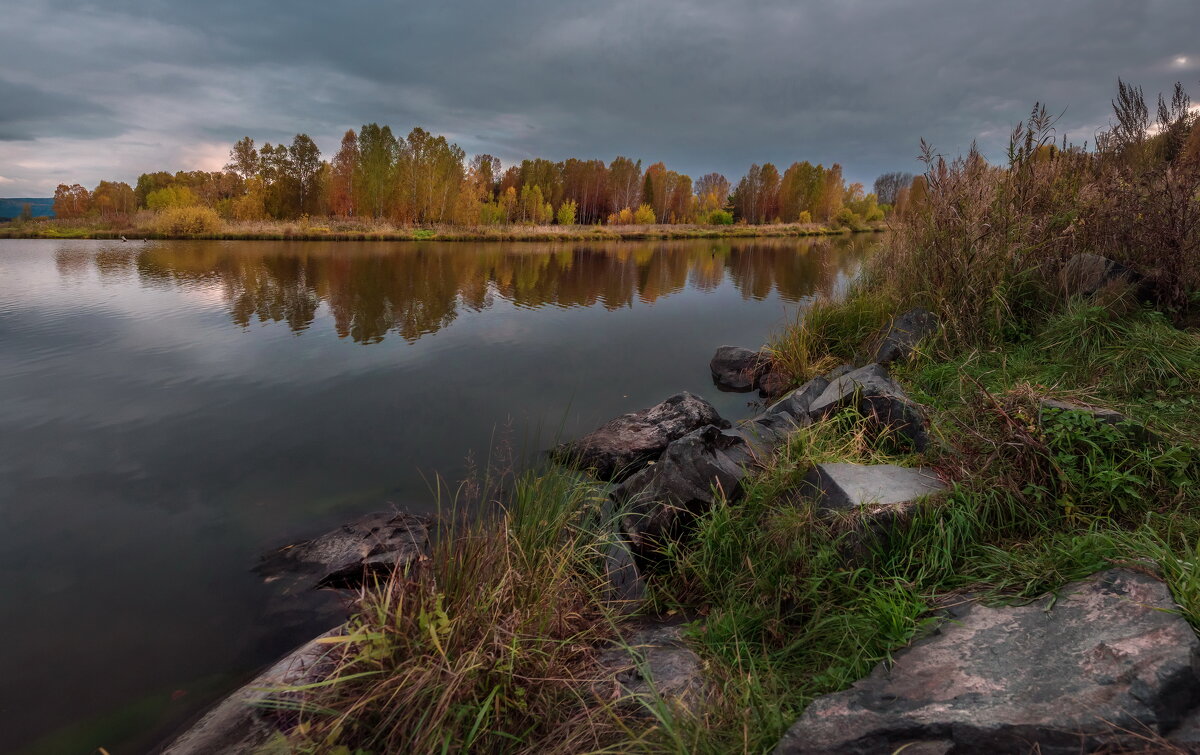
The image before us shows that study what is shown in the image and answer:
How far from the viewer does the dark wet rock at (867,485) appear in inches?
111

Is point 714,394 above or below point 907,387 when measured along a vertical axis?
below

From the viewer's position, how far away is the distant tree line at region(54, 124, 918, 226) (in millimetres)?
47375

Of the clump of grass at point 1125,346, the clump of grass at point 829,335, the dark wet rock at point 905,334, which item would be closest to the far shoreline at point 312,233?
the clump of grass at point 829,335

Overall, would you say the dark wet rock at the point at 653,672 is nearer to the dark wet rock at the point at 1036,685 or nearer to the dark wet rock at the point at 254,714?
the dark wet rock at the point at 1036,685

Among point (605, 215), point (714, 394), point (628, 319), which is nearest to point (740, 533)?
point (714, 394)

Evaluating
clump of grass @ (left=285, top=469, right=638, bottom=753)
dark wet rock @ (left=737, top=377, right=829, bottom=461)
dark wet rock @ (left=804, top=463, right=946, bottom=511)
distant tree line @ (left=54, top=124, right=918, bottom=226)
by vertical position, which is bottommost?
clump of grass @ (left=285, top=469, right=638, bottom=753)

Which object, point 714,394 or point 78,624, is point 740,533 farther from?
point 714,394

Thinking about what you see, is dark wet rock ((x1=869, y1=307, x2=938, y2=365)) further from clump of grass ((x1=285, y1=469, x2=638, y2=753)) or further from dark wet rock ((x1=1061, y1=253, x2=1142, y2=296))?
clump of grass ((x1=285, y1=469, x2=638, y2=753))

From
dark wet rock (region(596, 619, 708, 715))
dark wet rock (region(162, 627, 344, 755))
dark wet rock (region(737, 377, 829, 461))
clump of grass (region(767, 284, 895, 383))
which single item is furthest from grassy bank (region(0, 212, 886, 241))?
dark wet rock (region(596, 619, 708, 715))

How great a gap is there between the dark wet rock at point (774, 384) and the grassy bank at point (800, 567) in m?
2.92

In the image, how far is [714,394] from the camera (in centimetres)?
803

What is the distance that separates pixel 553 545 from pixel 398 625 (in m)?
1.01

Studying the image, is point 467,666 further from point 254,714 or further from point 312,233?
point 312,233

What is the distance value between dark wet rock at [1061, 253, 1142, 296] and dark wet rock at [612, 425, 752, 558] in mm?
3793
